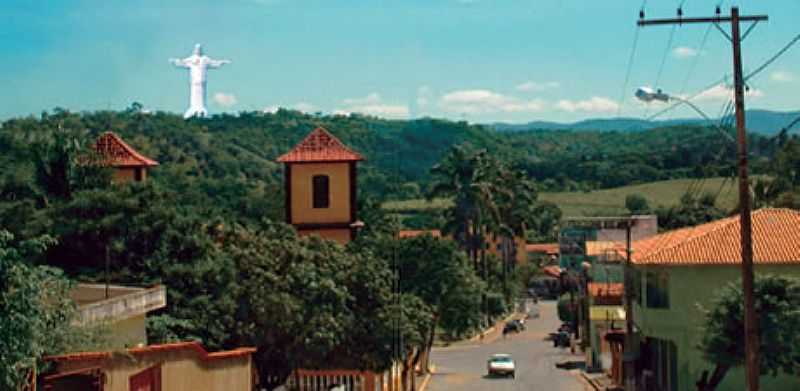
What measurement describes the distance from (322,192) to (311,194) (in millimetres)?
528

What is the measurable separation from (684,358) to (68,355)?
96.3ft

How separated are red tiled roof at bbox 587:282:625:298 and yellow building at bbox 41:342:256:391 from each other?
39.0 metres

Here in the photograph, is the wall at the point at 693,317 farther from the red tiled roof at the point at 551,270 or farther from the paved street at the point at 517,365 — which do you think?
the red tiled roof at the point at 551,270

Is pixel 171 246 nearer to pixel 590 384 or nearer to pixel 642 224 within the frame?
pixel 590 384

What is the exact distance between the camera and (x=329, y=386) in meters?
41.8

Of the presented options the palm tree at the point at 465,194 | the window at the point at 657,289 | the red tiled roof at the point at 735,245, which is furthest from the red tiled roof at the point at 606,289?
the palm tree at the point at 465,194

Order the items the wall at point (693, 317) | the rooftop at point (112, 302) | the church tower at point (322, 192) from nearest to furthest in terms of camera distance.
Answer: the rooftop at point (112, 302), the wall at point (693, 317), the church tower at point (322, 192)

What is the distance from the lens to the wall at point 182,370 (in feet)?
61.9

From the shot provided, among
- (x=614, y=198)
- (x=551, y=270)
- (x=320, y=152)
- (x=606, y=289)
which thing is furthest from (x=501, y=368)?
(x=614, y=198)

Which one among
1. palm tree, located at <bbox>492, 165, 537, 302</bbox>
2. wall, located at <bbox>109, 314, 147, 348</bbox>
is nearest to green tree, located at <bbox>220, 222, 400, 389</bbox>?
wall, located at <bbox>109, 314, 147, 348</bbox>

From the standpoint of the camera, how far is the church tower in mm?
58000

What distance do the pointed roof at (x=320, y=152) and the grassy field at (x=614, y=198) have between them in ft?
288

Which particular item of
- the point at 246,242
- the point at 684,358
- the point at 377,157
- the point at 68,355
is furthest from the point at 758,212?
the point at 377,157

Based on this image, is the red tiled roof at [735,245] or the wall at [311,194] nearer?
the red tiled roof at [735,245]
